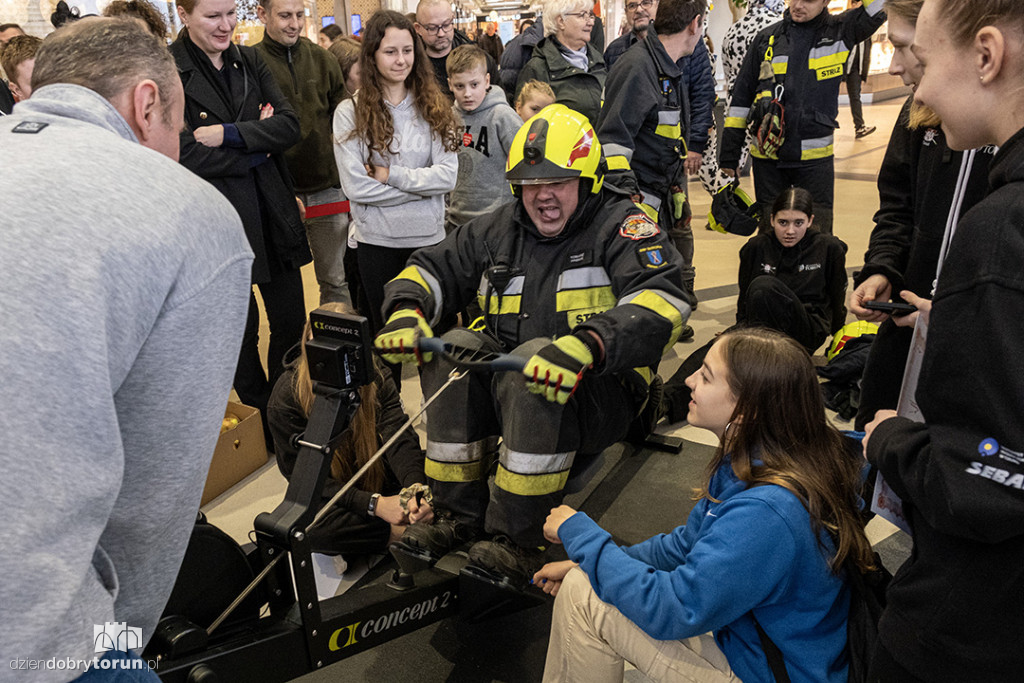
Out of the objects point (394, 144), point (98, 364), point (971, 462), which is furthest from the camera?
point (394, 144)

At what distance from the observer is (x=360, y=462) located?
2.65 m

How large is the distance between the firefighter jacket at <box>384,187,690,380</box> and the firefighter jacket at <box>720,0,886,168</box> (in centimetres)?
202

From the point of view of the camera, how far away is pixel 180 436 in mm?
1062

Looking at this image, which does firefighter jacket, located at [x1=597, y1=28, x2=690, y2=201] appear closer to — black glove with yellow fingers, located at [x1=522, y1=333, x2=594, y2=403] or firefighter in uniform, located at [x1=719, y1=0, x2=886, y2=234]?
firefighter in uniform, located at [x1=719, y1=0, x2=886, y2=234]

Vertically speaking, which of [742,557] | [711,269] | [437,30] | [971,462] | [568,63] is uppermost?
[437,30]

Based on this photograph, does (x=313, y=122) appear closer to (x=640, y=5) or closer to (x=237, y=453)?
(x=237, y=453)

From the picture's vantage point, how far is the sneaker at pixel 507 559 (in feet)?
7.31

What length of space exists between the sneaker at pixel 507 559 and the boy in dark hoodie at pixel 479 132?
6.63 feet

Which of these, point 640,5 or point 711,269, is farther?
point 711,269

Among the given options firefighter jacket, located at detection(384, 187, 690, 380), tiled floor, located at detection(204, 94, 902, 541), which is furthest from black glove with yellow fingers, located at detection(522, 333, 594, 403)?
tiled floor, located at detection(204, 94, 902, 541)

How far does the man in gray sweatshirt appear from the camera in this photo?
879 mm

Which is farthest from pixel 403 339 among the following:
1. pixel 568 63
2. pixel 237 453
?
pixel 568 63

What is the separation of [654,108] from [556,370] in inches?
90.8

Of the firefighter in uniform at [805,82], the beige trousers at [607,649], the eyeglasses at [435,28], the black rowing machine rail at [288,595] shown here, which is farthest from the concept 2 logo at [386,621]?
the eyeglasses at [435,28]
